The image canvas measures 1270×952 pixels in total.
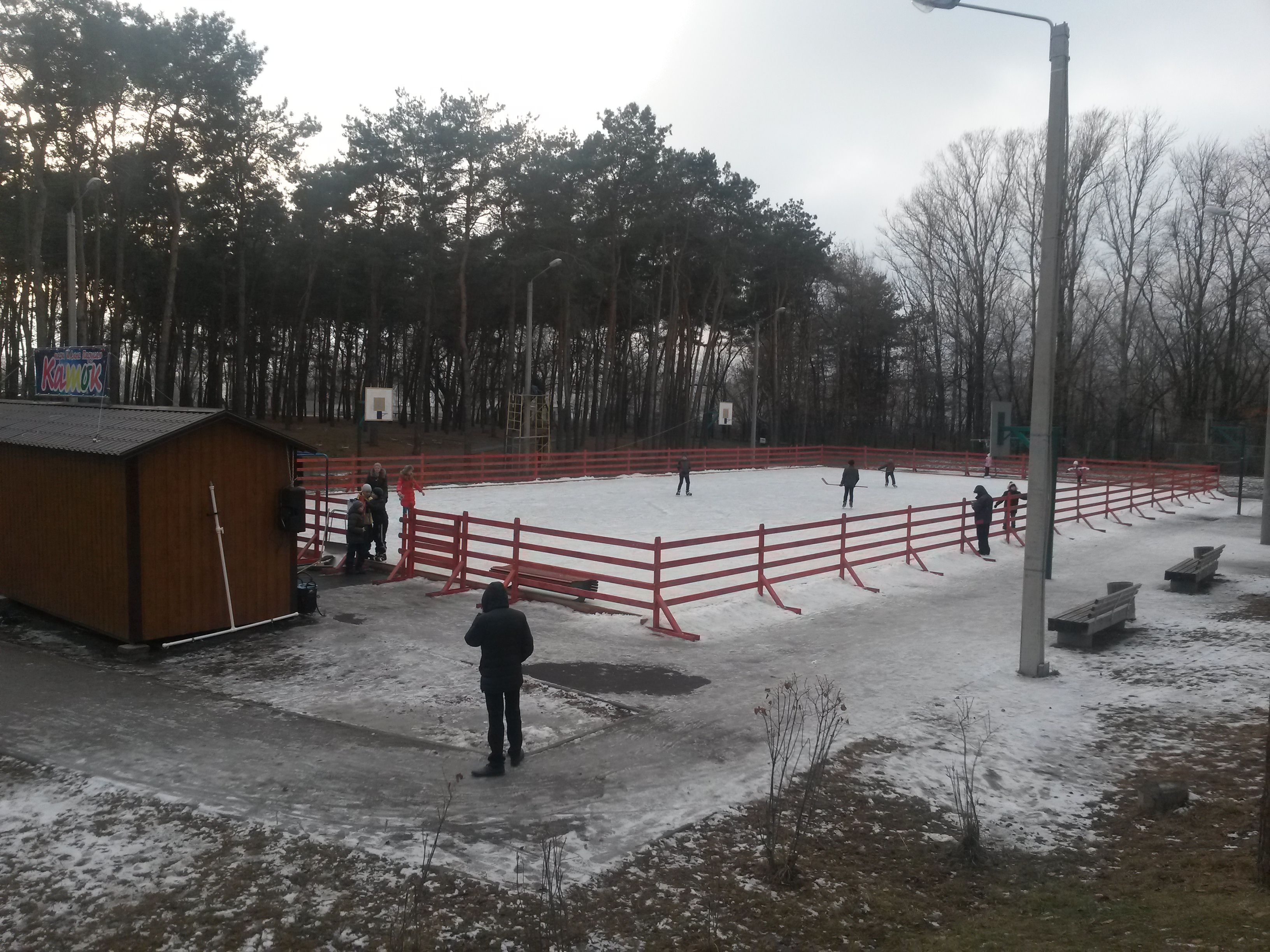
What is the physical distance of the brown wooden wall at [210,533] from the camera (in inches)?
430

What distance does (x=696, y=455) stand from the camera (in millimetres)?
45406

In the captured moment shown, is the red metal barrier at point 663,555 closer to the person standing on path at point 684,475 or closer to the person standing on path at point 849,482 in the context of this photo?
the person standing on path at point 849,482

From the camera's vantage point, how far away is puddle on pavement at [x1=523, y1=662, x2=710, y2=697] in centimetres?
990

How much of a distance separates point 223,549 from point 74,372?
5.46 meters

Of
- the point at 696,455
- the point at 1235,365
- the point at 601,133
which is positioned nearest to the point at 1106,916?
the point at 696,455

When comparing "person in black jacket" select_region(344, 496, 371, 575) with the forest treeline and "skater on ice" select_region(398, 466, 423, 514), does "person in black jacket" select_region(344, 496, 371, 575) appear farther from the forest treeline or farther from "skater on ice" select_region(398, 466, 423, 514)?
the forest treeline

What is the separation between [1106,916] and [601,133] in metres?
45.2

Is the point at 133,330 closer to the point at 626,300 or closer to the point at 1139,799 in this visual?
the point at 626,300

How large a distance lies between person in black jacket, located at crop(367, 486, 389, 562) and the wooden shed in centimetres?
406

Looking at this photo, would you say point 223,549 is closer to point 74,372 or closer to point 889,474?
point 74,372

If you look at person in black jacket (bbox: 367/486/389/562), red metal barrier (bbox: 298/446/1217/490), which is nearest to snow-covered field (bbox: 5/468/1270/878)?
person in black jacket (bbox: 367/486/389/562)

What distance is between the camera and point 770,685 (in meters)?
10.2

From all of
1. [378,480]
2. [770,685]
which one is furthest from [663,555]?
[770,685]

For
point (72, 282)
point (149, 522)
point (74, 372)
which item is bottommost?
point (149, 522)
